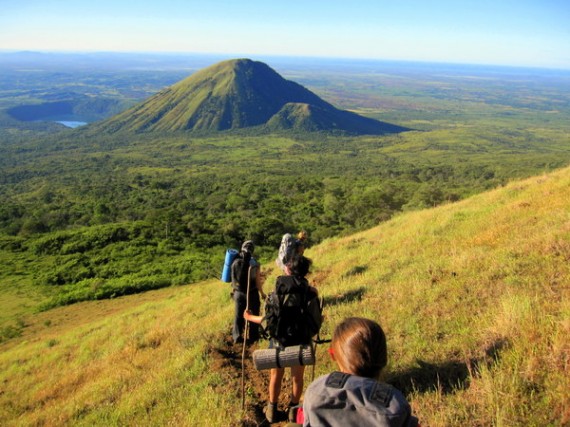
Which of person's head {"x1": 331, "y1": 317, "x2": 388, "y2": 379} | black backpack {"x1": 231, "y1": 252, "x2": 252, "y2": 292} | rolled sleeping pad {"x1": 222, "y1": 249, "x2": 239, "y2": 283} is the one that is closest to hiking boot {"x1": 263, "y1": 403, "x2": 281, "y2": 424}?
black backpack {"x1": 231, "y1": 252, "x2": 252, "y2": 292}

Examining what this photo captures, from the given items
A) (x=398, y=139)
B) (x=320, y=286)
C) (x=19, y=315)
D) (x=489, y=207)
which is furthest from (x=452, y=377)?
(x=398, y=139)

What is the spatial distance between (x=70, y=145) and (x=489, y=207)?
190 metres

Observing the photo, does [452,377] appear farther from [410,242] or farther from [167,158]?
[167,158]

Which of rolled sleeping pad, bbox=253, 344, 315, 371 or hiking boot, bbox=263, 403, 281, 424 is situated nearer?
rolled sleeping pad, bbox=253, 344, 315, 371

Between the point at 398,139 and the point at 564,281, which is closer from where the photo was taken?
the point at 564,281

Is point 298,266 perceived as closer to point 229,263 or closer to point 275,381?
point 275,381

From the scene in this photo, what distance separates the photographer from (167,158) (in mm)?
149125

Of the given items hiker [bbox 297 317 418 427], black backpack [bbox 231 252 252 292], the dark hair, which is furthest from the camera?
black backpack [bbox 231 252 252 292]

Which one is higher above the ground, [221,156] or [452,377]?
[452,377]

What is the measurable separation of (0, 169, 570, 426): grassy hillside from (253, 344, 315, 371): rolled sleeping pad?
1189mm

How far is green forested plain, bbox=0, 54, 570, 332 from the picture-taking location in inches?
1130

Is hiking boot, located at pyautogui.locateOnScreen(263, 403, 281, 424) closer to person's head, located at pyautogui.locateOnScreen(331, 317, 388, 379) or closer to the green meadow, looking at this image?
the green meadow

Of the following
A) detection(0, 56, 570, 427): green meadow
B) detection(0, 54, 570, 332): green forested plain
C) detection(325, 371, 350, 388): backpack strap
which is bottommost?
detection(0, 54, 570, 332): green forested plain

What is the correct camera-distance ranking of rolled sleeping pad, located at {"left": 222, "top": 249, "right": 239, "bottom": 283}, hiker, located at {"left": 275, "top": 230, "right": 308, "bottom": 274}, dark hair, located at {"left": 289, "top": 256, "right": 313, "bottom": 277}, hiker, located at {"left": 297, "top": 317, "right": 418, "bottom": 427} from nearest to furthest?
hiker, located at {"left": 297, "top": 317, "right": 418, "bottom": 427}
dark hair, located at {"left": 289, "top": 256, "right": 313, "bottom": 277}
hiker, located at {"left": 275, "top": 230, "right": 308, "bottom": 274}
rolled sleeping pad, located at {"left": 222, "top": 249, "right": 239, "bottom": 283}
